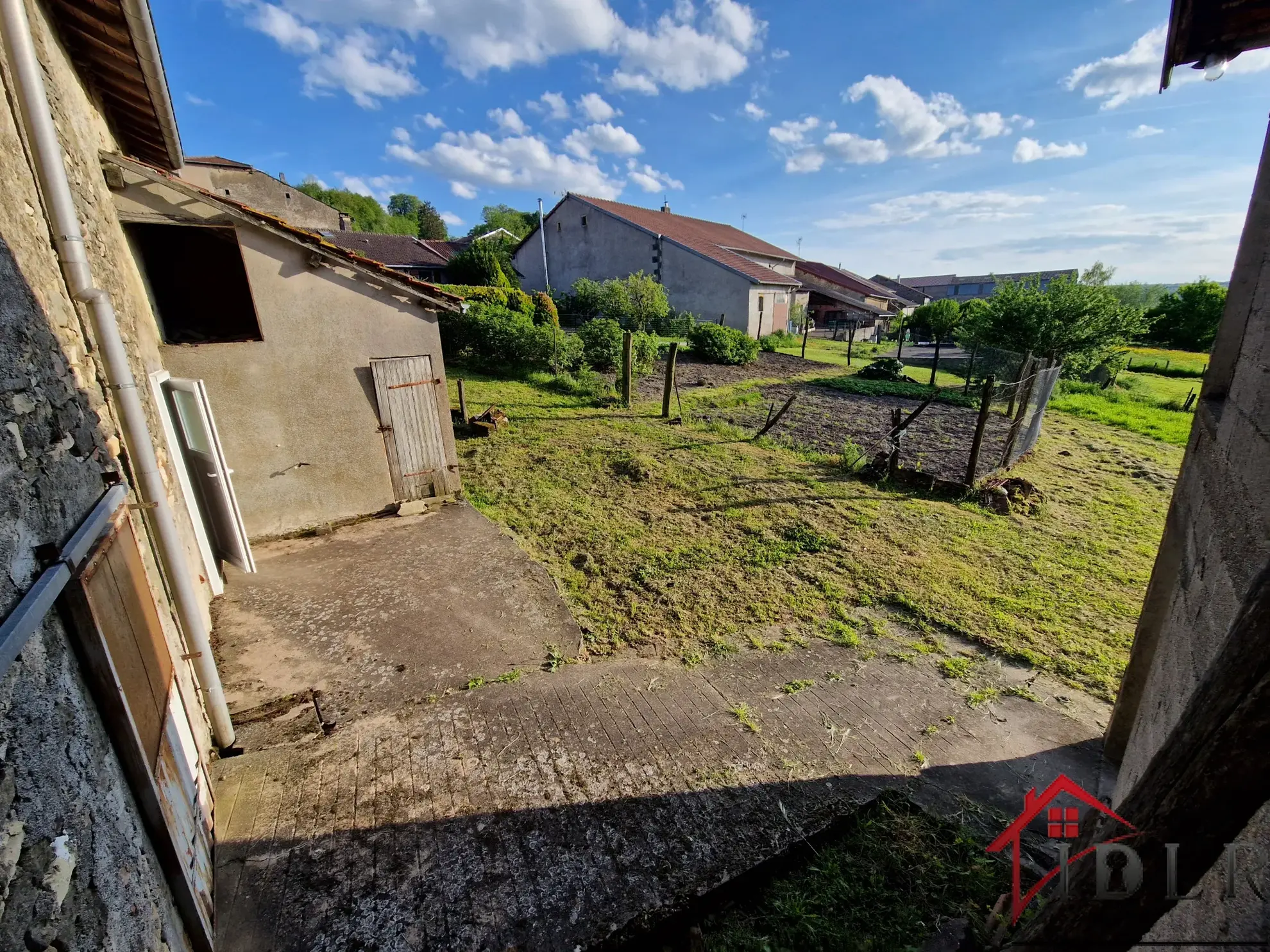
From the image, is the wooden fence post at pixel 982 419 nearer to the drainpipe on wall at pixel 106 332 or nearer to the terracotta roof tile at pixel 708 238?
the drainpipe on wall at pixel 106 332

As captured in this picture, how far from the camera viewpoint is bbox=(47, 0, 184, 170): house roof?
12.5ft

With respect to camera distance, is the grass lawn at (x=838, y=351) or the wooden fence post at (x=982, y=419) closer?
the wooden fence post at (x=982, y=419)

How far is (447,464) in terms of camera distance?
8.09 meters

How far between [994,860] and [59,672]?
166 inches

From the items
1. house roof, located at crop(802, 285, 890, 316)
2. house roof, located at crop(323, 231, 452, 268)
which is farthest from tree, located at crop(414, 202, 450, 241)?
house roof, located at crop(802, 285, 890, 316)

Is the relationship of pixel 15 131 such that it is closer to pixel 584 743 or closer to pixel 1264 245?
pixel 584 743

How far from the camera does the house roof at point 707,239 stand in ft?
89.9

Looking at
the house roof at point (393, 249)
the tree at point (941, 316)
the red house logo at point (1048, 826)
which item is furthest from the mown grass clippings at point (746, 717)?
the house roof at point (393, 249)

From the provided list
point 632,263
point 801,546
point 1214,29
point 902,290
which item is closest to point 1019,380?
point 801,546

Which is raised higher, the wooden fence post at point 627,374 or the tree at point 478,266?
the tree at point 478,266

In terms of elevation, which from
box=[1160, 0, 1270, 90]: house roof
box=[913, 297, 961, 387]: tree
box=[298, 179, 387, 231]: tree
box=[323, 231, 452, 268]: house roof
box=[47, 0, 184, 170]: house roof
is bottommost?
box=[913, 297, 961, 387]: tree

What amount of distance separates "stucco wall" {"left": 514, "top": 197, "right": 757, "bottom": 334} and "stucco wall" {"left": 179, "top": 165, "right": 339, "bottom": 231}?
44.0 feet

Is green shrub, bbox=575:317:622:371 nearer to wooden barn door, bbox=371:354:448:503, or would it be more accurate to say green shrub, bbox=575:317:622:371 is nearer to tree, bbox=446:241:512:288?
wooden barn door, bbox=371:354:448:503

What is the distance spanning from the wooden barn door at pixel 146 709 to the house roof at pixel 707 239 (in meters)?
26.5
